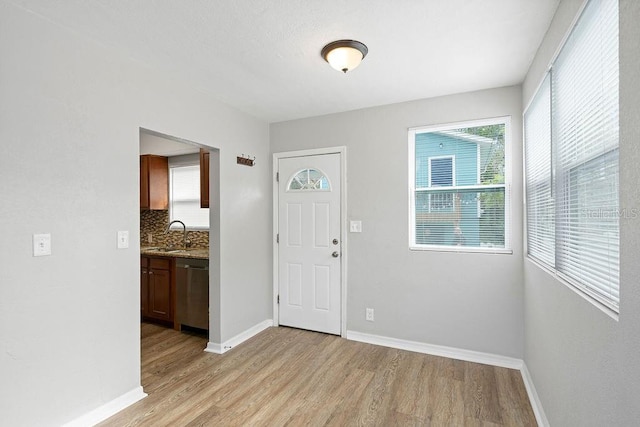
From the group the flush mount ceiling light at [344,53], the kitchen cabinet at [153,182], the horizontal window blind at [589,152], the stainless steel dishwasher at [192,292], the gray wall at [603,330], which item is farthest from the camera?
the kitchen cabinet at [153,182]

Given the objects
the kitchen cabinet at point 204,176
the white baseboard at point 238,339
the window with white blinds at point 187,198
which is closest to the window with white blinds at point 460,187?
the white baseboard at point 238,339

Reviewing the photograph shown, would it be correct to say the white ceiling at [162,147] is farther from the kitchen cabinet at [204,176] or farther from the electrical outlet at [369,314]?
the electrical outlet at [369,314]

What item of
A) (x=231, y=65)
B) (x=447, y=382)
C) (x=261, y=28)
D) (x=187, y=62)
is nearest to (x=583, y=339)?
(x=447, y=382)

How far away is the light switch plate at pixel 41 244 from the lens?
184cm

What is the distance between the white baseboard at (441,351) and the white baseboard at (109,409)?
80.5 inches

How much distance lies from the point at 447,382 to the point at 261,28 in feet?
9.62

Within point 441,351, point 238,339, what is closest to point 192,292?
point 238,339

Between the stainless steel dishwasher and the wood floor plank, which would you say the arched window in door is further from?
the wood floor plank

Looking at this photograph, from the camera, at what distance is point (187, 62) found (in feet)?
7.96

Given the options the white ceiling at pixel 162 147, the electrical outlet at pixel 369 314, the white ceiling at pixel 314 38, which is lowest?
the electrical outlet at pixel 369 314

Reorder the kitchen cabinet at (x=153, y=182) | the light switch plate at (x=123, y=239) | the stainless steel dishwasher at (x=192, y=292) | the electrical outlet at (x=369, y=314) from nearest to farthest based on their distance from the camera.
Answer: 1. the light switch plate at (x=123, y=239)
2. the electrical outlet at (x=369, y=314)
3. the stainless steel dishwasher at (x=192, y=292)
4. the kitchen cabinet at (x=153, y=182)

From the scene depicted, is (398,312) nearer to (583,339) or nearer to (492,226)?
(492,226)

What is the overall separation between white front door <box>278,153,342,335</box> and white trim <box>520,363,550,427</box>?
5.81ft

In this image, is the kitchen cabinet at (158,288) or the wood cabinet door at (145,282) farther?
the wood cabinet door at (145,282)
